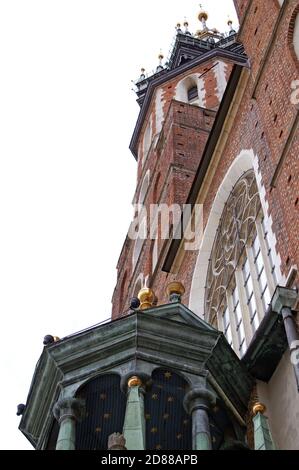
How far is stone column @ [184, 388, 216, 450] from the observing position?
7.86 meters

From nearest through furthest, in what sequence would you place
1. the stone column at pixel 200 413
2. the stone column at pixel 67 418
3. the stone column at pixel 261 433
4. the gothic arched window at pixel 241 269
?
the stone column at pixel 261 433, the stone column at pixel 200 413, the stone column at pixel 67 418, the gothic arched window at pixel 241 269

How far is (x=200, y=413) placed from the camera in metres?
8.27

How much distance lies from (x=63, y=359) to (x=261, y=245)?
11.8 ft

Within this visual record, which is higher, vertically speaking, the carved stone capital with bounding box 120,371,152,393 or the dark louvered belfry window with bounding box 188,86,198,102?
the dark louvered belfry window with bounding box 188,86,198,102

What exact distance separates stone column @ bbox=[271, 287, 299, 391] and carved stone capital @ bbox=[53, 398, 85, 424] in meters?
2.10

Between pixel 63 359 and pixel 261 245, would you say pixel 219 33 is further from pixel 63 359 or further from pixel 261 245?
pixel 63 359

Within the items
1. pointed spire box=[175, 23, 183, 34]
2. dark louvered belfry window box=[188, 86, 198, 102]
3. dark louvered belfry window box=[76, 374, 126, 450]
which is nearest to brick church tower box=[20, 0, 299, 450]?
dark louvered belfry window box=[76, 374, 126, 450]

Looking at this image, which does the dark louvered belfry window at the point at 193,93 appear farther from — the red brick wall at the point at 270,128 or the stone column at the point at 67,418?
the stone column at the point at 67,418

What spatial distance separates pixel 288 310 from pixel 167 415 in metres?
1.59

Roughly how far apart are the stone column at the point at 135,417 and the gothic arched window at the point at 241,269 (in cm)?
268

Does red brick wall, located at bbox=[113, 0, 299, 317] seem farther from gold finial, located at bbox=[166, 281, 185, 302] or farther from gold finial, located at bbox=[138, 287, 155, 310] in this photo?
gold finial, located at bbox=[138, 287, 155, 310]

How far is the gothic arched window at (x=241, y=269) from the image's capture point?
1104cm

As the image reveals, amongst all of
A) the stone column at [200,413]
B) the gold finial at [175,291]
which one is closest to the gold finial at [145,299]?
the gold finial at [175,291]
